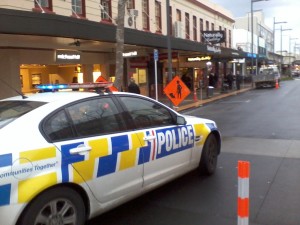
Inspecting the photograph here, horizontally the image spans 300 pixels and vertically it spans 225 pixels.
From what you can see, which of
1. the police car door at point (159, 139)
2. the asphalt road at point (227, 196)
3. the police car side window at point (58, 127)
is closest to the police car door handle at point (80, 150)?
the police car side window at point (58, 127)

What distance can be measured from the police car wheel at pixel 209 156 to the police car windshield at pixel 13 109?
307 cm

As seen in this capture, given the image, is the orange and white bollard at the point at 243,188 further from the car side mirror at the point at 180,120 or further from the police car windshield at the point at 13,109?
the car side mirror at the point at 180,120

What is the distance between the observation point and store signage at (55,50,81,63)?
15.4 m

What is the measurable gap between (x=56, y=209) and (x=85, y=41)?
13030 mm

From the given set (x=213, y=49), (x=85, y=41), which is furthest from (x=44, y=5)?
(x=213, y=49)

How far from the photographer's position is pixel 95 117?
4656 millimetres

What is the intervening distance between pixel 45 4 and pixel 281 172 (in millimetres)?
12671

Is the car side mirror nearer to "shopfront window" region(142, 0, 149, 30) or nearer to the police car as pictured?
the police car

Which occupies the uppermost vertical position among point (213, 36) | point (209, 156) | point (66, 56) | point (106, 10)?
point (106, 10)

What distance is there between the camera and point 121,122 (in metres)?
4.88

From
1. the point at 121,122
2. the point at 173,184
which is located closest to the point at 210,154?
the point at 173,184

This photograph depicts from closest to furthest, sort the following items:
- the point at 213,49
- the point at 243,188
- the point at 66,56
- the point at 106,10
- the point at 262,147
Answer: the point at 243,188 → the point at 262,147 → the point at 66,56 → the point at 106,10 → the point at 213,49

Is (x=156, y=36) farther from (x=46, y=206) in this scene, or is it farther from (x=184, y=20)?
(x=46, y=206)

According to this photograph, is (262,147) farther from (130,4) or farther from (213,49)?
(213,49)
